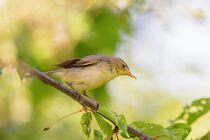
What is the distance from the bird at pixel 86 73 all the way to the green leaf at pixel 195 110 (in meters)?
1.13

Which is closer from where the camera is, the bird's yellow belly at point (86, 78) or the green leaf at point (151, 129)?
the green leaf at point (151, 129)

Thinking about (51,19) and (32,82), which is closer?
(51,19)

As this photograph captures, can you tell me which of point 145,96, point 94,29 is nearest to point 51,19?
point 94,29

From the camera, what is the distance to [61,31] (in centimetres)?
312

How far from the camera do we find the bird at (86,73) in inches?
140

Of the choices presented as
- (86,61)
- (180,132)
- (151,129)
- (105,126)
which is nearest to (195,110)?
(180,132)

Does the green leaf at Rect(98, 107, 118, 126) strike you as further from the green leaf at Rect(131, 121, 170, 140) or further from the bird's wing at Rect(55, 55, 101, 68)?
the bird's wing at Rect(55, 55, 101, 68)

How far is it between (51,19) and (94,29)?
0.97 meters

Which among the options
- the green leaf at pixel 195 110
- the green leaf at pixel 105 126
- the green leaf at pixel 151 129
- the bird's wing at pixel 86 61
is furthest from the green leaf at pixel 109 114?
the bird's wing at pixel 86 61

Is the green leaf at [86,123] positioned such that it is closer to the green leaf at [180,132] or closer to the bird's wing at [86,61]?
the green leaf at [180,132]

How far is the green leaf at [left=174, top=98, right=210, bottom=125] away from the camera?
283 centimetres

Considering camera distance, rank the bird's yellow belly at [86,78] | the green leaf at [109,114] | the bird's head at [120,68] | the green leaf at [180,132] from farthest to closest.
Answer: the bird's head at [120,68], the bird's yellow belly at [86,78], the green leaf at [180,132], the green leaf at [109,114]

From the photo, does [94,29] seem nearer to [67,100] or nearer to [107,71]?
[107,71]

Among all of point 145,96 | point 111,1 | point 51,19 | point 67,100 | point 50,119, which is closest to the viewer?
point 51,19
